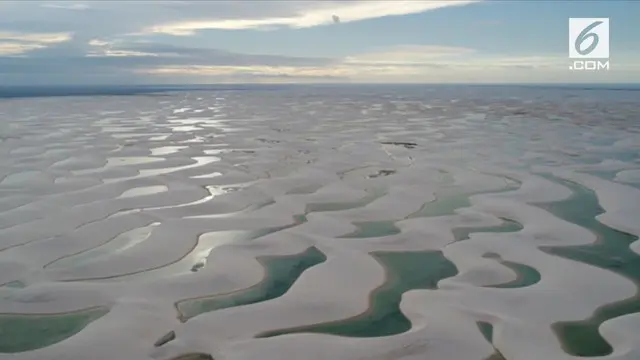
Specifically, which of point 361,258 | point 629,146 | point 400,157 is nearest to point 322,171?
point 400,157

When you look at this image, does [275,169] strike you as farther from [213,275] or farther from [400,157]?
[213,275]

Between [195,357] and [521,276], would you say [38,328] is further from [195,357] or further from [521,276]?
[521,276]

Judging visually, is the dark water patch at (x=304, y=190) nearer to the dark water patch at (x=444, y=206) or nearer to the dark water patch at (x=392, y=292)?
the dark water patch at (x=444, y=206)

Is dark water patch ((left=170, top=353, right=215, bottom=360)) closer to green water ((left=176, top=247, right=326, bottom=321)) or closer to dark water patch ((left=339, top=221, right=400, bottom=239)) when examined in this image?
green water ((left=176, top=247, right=326, bottom=321))

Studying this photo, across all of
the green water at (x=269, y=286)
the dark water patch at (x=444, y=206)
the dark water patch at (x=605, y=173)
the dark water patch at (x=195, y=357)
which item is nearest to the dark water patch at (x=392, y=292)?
the dark water patch at (x=195, y=357)

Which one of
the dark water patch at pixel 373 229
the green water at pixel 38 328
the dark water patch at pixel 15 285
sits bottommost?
the dark water patch at pixel 373 229

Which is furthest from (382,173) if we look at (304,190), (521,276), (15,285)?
(15,285)

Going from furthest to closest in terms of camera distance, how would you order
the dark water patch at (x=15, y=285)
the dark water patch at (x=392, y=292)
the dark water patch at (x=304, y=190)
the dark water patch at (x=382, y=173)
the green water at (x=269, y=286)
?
the dark water patch at (x=382, y=173)
the dark water patch at (x=304, y=190)
the dark water patch at (x=15, y=285)
the green water at (x=269, y=286)
the dark water patch at (x=392, y=292)
